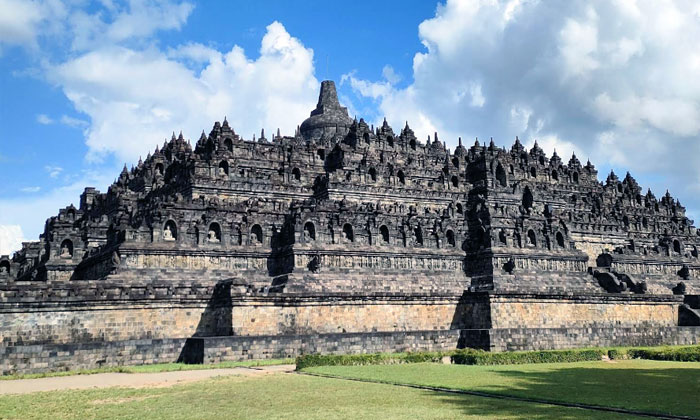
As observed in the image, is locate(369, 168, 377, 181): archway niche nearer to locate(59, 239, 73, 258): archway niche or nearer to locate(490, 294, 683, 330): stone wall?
locate(490, 294, 683, 330): stone wall

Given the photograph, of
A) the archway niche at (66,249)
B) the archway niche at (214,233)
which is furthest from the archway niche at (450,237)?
the archway niche at (66,249)

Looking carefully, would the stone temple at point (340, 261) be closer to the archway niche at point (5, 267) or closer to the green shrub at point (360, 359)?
the archway niche at point (5, 267)

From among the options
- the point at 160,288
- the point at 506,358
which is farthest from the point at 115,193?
the point at 506,358

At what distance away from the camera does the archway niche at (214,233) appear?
47.8 m

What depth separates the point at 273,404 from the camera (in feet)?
63.5

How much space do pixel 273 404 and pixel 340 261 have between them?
2849 centimetres

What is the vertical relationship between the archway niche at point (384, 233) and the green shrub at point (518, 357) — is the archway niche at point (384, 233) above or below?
above

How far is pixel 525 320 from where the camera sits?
144 ft

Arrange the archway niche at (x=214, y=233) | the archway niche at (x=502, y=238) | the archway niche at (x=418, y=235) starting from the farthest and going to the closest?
the archway niche at (x=502, y=238) → the archway niche at (x=418, y=235) → the archway niche at (x=214, y=233)

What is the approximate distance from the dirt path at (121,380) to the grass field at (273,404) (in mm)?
1725

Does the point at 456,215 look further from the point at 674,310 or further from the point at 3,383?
the point at 3,383

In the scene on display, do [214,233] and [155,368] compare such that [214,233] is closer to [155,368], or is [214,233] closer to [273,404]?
[155,368]

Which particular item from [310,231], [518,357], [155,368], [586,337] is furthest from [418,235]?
[155,368]

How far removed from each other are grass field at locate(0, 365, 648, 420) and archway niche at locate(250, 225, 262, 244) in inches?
996
